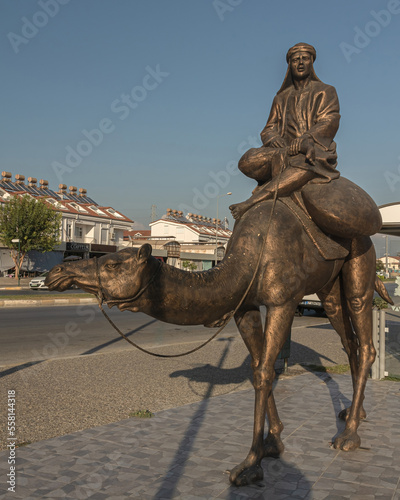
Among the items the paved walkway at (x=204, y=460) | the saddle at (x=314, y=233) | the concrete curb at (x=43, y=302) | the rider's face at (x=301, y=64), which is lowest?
the concrete curb at (x=43, y=302)

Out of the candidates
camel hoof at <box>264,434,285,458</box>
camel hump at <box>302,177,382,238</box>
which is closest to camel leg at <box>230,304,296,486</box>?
camel hoof at <box>264,434,285,458</box>

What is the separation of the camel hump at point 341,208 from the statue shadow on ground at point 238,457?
204 centimetres

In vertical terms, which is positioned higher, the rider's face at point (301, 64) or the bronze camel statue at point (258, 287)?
the rider's face at point (301, 64)

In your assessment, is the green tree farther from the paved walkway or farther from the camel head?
the camel head

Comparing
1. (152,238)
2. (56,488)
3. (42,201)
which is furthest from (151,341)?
(152,238)

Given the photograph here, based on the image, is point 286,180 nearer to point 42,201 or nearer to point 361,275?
point 361,275

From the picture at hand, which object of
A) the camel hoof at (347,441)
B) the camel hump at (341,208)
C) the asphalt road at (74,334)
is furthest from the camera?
the asphalt road at (74,334)

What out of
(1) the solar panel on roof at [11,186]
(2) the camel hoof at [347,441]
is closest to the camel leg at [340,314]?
(2) the camel hoof at [347,441]

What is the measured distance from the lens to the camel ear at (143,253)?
3004 millimetres

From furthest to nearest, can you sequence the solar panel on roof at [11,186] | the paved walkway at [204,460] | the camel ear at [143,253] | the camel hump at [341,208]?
the solar panel on roof at [11,186] < the camel hump at [341,208] < the paved walkway at [204,460] < the camel ear at [143,253]

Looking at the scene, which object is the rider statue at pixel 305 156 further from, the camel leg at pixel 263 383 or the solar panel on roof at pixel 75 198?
the solar panel on roof at pixel 75 198

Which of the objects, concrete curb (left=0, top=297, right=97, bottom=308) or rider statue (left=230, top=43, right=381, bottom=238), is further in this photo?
concrete curb (left=0, top=297, right=97, bottom=308)

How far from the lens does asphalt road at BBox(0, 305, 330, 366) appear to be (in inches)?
430

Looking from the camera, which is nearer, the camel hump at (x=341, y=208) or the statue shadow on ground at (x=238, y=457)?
the statue shadow on ground at (x=238, y=457)
